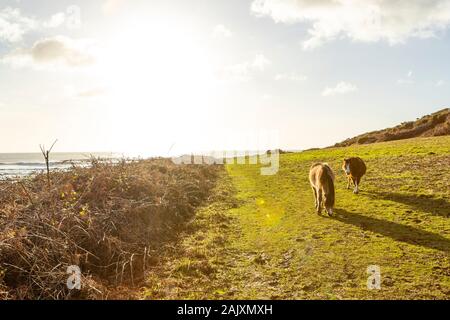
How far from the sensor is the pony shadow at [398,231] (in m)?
9.92

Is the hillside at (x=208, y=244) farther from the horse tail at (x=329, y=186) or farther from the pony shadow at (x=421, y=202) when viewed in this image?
the horse tail at (x=329, y=186)

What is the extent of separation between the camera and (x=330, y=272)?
8.30m

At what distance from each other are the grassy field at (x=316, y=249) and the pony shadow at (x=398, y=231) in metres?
0.03

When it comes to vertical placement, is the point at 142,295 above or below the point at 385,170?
below

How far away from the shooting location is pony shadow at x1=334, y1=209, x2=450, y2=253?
9.92 meters

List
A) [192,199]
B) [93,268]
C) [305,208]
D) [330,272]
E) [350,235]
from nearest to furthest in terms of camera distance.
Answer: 1. [330,272]
2. [93,268]
3. [350,235]
4. [305,208]
5. [192,199]

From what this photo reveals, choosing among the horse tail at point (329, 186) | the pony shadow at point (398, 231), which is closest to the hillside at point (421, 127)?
the horse tail at point (329, 186)

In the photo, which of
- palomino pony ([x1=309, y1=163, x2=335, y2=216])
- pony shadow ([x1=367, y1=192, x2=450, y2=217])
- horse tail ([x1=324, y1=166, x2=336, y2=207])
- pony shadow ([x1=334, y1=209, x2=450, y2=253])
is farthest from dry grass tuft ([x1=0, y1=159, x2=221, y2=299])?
pony shadow ([x1=367, y1=192, x2=450, y2=217])

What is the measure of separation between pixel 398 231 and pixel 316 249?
325 centimetres

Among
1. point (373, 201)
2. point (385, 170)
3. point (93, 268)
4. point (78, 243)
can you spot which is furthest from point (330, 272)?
point (385, 170)

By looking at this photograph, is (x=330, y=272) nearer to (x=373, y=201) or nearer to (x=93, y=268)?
(x=93, y=268)

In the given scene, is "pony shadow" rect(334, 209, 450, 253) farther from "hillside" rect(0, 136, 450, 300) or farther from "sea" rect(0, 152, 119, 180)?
"sea" rect(0, 152, 119, 180)

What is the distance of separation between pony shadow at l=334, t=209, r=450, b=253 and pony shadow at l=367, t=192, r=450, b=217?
2341 mm
